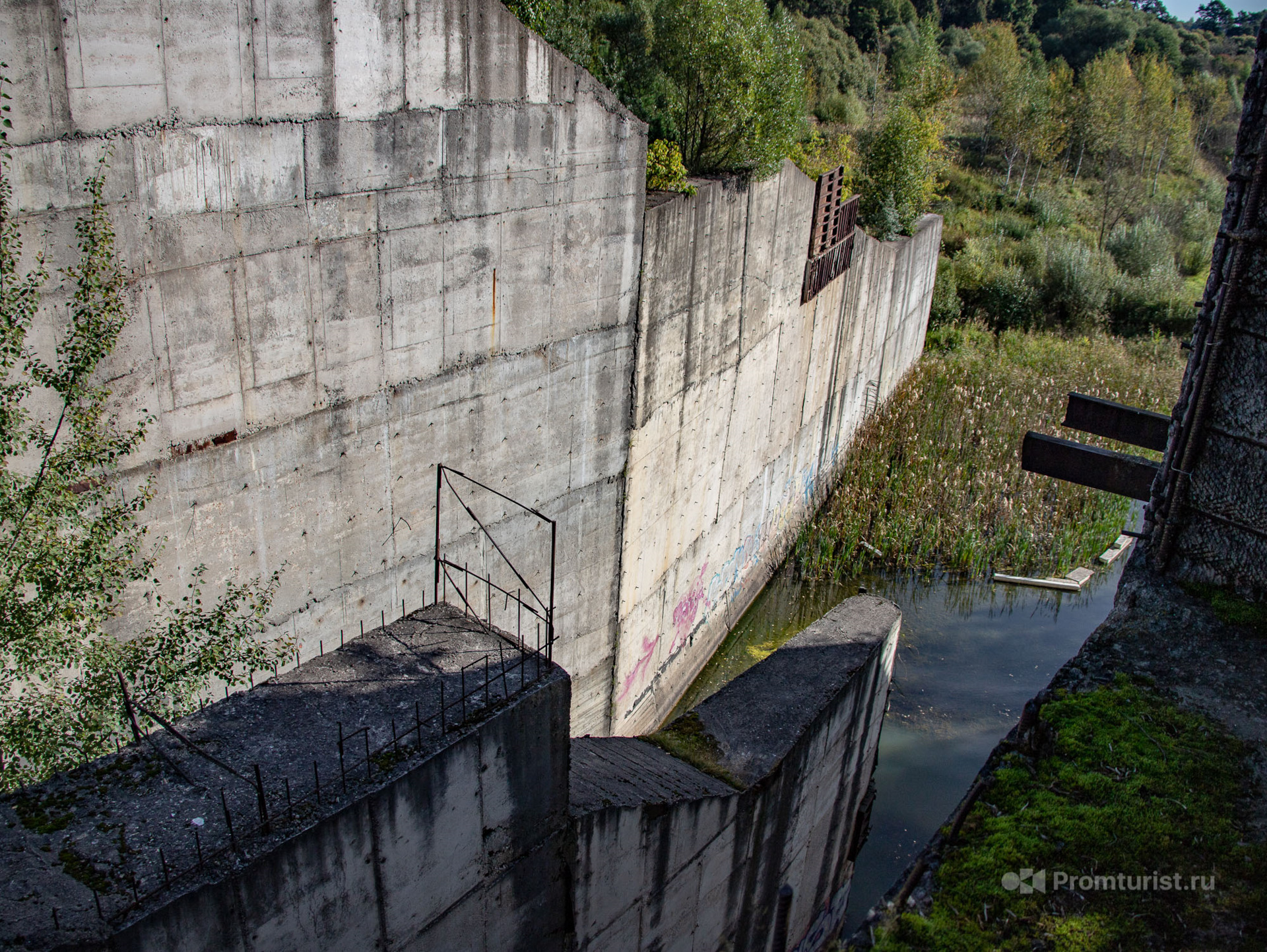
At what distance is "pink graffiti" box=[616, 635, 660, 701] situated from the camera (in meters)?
13.0

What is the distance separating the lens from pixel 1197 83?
47.1m

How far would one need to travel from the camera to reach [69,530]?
22.9 ft

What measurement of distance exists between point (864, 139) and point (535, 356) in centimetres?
2414

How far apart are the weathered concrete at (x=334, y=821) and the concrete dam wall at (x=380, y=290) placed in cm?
208

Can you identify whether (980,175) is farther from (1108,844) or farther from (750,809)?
(1108,844)

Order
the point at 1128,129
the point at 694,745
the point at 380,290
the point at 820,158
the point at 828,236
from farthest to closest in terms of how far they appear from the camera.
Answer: the point at 1128,129
the point at 820,158
the point at 828,236
the point at 694,745
the point at 380,290

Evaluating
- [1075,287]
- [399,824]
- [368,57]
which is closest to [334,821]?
[399,824]

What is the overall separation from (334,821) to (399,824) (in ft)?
1.64

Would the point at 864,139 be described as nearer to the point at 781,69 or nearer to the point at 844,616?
the point at 781,69

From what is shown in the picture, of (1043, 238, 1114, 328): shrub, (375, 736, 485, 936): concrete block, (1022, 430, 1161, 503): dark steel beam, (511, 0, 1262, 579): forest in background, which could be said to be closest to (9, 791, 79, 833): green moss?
(375, 736, 485, 936): concrete block

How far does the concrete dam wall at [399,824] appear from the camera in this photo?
5.03 m

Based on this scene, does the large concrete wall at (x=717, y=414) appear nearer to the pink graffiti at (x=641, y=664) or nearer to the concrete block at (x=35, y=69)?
the pink graffiti at (x=641, y=664)

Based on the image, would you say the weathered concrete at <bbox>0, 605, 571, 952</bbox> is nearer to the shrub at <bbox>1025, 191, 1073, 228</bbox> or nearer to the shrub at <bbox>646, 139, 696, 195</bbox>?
the shrub at <bbox>646, 139, 696, 195</bbox>

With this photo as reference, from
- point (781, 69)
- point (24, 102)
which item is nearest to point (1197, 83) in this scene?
point (781, 69)
